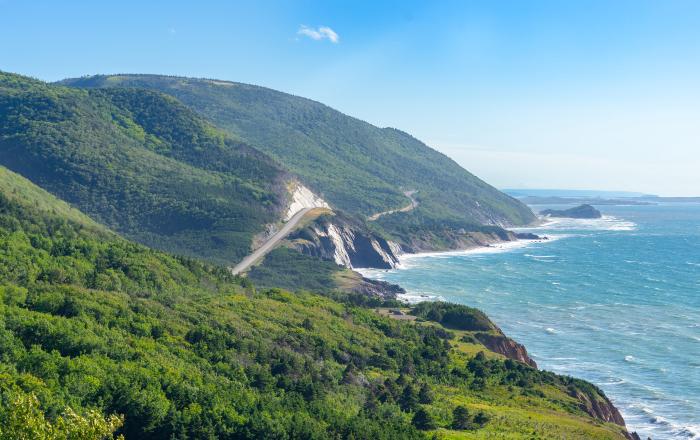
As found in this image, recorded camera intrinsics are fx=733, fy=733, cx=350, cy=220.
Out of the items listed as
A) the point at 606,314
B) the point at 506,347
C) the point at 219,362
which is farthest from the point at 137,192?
the point at 219,362

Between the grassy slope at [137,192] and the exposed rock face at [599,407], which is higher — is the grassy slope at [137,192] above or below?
above

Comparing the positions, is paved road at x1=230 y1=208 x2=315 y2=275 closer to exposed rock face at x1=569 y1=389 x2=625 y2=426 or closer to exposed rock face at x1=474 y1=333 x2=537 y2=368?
exposed rock face at x1=474 y1=333 x2=537 y2=368

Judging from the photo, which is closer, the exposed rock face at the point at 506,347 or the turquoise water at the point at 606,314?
the turquoise water at the point at 606,314

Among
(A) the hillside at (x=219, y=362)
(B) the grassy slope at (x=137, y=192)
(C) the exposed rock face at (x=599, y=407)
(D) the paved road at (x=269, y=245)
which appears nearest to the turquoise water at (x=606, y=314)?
(C) the exposed rock face at (x=599, y=407)

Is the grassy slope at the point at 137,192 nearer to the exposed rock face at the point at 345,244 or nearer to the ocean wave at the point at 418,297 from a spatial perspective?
the exposed rock face at the point at 345,244

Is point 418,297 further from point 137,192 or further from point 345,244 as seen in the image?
point 137,192

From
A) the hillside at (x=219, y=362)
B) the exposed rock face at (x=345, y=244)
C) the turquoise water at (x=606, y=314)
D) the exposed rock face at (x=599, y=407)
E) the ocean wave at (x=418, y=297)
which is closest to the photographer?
the hillside at (x=219, y=362)

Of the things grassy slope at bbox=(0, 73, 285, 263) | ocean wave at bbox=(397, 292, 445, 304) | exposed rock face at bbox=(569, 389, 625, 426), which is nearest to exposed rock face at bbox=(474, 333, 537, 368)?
exposed rock face at bbox=(569, 389, 625, 426)
